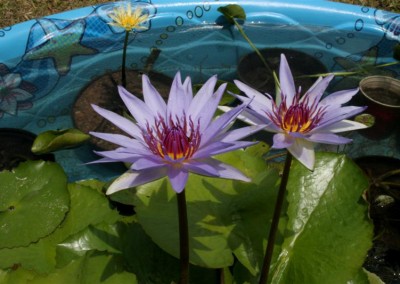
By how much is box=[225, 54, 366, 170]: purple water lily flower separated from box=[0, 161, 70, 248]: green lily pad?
59cm

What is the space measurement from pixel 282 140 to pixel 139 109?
0.20 meters

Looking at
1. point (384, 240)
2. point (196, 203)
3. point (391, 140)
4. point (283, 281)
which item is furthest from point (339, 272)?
point (391, 140)

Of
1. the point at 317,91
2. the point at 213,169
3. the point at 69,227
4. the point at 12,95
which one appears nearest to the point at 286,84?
the point at 317,91

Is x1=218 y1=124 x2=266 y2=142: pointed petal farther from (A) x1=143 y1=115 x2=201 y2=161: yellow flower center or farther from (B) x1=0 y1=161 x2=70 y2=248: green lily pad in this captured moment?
(B) x1=0 y1=161 x2=70 y2=248: green lily pad

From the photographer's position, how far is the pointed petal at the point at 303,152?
2.31ft

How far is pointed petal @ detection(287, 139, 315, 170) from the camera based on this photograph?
703mm

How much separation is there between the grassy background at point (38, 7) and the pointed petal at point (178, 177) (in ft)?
6.95

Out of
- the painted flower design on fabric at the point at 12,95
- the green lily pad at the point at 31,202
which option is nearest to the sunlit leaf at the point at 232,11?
the painted flower design on fabric at the point at 12,95

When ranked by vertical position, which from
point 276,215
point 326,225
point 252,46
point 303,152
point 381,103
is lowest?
point 381,103

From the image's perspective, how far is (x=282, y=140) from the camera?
28.4 inches

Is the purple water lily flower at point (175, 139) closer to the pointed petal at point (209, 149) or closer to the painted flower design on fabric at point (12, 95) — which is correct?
the pointed petal at point (209, 149)

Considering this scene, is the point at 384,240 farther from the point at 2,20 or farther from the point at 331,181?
the point at 2,20

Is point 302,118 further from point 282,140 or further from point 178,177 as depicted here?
point 178,177

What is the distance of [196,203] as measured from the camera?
971mm
